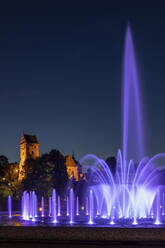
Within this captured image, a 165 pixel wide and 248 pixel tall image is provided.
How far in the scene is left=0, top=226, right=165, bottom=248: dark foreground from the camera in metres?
13.5

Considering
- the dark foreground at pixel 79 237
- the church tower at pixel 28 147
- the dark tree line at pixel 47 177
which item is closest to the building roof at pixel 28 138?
the church tower at pixel 28 147

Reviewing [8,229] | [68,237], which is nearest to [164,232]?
[68,237]

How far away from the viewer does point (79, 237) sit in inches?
563

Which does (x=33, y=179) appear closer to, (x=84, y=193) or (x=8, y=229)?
(x=84, y=193)

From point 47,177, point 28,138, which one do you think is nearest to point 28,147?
point 28,138

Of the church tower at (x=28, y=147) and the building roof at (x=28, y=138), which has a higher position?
the building roof at (x=28, y=138)

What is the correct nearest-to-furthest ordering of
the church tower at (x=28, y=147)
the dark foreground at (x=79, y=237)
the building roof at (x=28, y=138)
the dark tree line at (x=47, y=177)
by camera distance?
the dark foreground at (x=79, y=237), the dark tree line at (x=47, y=177), the church tower at (x=28, y=147), the building roof at (x=28, y=138)

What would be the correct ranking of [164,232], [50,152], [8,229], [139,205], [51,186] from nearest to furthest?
1. [164,232]
2. [8,229]
3. [139,205]
4. [51,186]
5. [50,152]

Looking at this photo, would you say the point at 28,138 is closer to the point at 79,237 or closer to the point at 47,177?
the point at 47,177

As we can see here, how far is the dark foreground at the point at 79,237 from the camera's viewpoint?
13516 millimetres

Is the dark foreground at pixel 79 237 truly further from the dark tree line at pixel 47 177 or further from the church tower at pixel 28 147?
the church tower at pixel 28 147

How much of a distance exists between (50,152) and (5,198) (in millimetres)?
9170

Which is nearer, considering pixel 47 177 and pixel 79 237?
pixel 79 237

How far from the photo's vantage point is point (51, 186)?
44.8 meters
